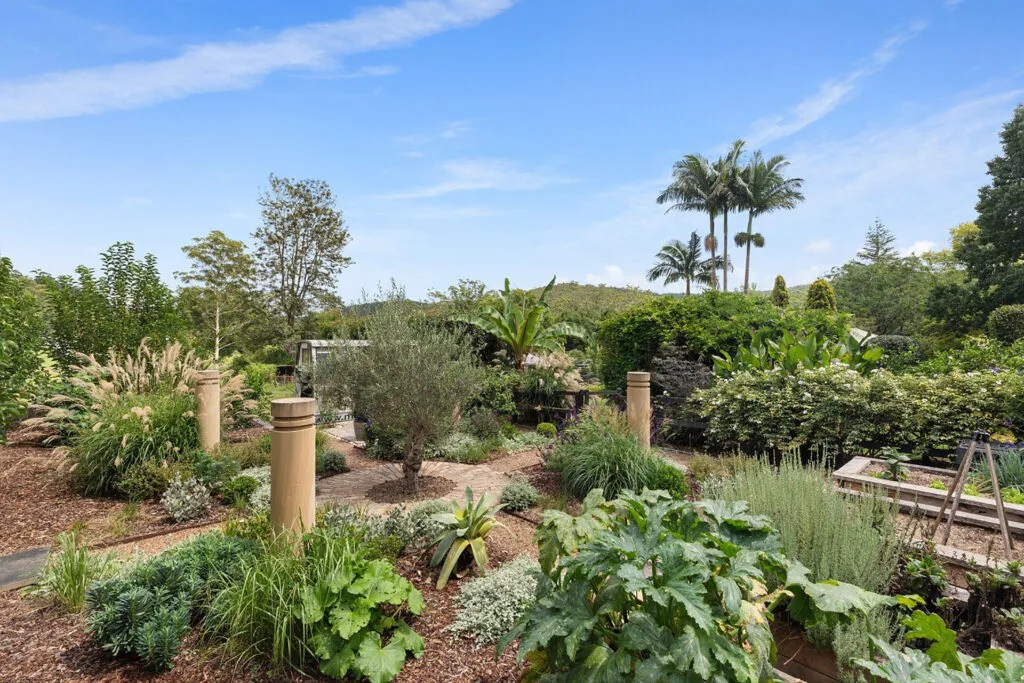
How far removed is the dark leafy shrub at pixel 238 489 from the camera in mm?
5203

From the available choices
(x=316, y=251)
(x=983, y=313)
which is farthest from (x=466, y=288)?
(x=983, y=313)

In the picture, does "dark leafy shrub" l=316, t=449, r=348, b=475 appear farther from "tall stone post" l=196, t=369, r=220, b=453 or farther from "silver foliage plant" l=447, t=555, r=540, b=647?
"silver foliage plant" l=447, t=555, r=540, b=647

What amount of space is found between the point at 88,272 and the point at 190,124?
4328mm

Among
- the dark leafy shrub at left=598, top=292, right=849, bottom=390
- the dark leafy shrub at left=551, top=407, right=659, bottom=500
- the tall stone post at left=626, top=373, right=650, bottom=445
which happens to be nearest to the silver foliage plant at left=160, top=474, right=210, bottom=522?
the dark leafy shrub at left=551, top=407, right=659, bottom=500

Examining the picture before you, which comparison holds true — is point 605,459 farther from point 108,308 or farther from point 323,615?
point 108,308

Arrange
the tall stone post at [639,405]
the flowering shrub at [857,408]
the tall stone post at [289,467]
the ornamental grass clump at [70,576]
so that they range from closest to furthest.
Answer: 1. the ornamental grass clump at [70,576]
2. the tall stone post at [289,467]
3. the flowering shrub at [857,408]
4. the tall stone post at [639,405]

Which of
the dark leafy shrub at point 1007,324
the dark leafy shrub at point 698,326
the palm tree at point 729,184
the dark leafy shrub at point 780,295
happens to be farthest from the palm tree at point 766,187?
the dark leafy shrub at point 698,326

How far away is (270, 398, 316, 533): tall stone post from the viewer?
10.2 feet

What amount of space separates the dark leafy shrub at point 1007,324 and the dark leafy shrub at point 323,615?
722 inches

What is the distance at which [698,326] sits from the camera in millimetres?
9789

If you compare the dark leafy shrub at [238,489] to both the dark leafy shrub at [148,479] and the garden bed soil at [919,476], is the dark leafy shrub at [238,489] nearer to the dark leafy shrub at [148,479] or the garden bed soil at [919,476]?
the dark leafy shrub at [148,479]

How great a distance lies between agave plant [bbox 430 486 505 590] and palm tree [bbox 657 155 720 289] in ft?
101

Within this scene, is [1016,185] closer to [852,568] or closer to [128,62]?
[852,568]

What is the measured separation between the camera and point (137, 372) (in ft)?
21.6
